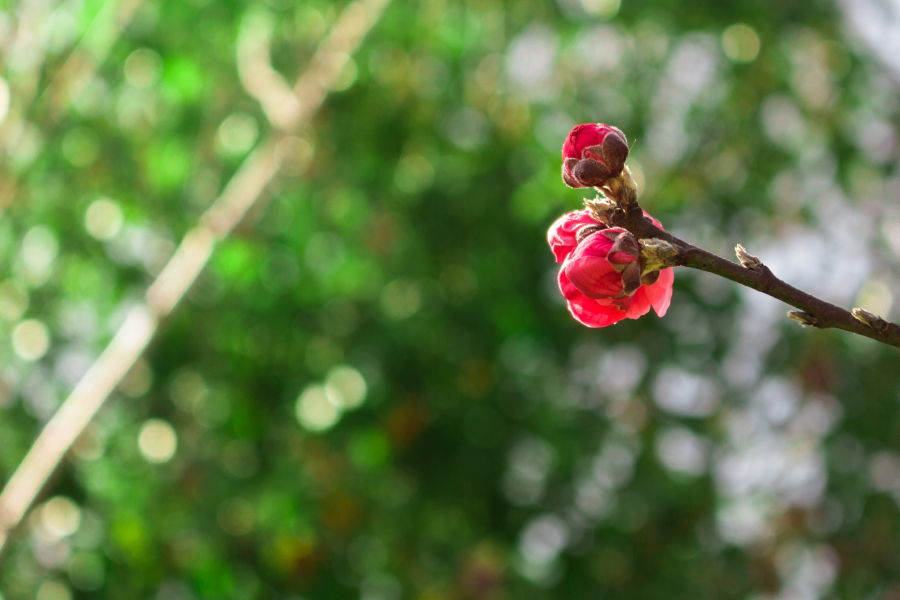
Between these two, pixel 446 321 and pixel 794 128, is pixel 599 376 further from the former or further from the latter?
pixel 794 128

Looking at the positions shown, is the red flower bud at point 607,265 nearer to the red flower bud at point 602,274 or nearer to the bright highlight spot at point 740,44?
the red flower bud at point 602,274

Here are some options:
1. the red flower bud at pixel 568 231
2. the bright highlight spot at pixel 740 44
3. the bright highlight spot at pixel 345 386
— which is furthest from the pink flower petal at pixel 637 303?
the bright highlight spot at pixel 740 44

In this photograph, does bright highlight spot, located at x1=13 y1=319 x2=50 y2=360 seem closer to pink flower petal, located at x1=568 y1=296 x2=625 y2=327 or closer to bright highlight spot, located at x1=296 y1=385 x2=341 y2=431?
bright highlight spot, located at x1=296 y1=385 x2=341 y2=431

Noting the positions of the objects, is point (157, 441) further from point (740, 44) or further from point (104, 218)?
point (740, 44)

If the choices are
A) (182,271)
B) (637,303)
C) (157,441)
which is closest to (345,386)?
(182,271)

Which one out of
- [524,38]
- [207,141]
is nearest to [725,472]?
[524,38]
